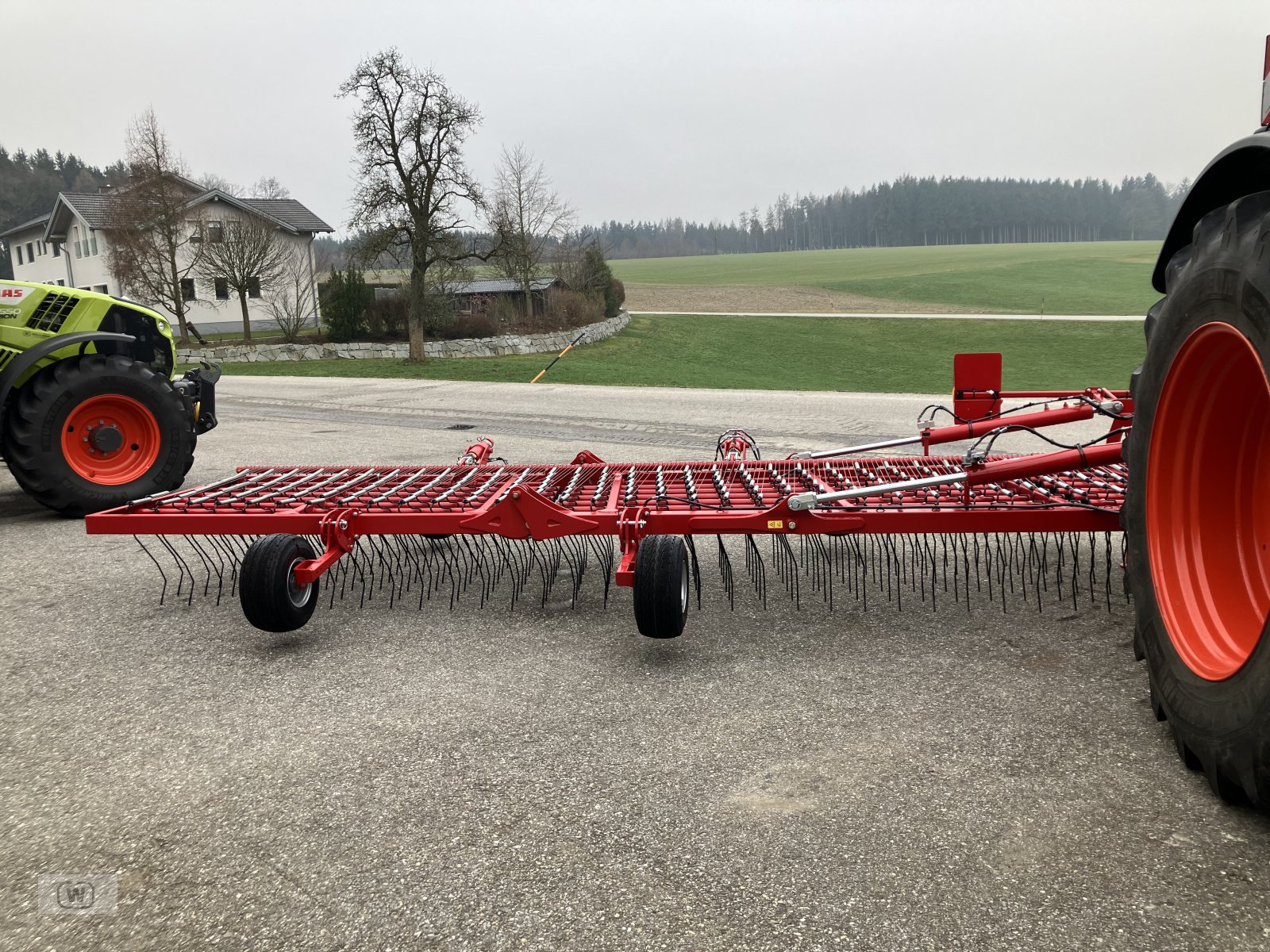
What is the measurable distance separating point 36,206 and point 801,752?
88.2m

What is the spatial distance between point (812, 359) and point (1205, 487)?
25.9m

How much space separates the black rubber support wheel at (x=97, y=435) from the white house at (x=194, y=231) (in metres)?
31.0

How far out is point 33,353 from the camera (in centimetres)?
621

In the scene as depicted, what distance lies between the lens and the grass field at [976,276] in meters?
44.0

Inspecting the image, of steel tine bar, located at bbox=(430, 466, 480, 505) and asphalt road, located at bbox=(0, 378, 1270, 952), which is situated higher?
steel tine bar, located at bbox=(430, 466, 480, 505)

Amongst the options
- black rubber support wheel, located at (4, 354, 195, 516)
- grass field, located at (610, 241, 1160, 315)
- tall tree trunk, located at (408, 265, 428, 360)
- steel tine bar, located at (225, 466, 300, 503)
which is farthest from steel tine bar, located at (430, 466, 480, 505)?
grass field, located at (610, 241, 1160, 315)

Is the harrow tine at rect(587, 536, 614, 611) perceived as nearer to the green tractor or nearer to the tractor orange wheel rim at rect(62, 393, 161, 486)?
the green tractor

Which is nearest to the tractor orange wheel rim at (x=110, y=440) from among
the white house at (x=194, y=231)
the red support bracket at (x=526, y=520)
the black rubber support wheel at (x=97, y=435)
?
the black rubber support wheel at (x=97, y=435)

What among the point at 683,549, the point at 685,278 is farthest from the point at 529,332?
the point at 685,278

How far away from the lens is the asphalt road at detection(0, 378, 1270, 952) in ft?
6.98

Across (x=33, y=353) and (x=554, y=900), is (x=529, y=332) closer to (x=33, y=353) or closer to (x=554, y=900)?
(x=33, y=353)

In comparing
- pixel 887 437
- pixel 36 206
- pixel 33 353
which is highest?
pixel 36 206

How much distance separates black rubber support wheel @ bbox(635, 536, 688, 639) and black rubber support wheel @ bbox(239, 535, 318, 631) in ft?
4.64

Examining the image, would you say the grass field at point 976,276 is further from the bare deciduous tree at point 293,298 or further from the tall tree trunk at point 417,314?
the tall tree trunk at point 417,314
